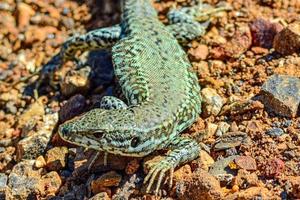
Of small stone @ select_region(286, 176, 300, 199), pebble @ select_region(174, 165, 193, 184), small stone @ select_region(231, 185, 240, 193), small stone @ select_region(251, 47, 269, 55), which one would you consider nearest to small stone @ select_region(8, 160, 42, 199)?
pebble @ select_region(174, 165, 193, 184)

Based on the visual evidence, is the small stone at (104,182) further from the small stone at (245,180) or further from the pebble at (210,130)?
the small stone at (245,180)

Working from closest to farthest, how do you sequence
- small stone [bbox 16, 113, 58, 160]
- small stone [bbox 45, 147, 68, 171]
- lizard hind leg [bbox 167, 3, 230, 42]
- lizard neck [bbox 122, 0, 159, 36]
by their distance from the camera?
small stone [bbox 45, 147, 68, 171]
small stone [bbox 16, 113, 58, 160]
lizard neck [bbox 122, 0, 159, 36]
lizard hind leg [bbox 167, 3, 230, 42]

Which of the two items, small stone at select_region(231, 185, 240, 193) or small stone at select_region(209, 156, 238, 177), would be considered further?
small stone at select_region(209, 156, 238, 177)

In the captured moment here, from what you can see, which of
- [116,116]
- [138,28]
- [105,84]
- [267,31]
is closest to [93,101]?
[105,84]

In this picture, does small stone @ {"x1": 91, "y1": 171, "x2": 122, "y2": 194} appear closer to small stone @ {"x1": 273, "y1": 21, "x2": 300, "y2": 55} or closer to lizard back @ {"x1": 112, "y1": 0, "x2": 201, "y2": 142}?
lizard back @ {"x1": 112, "y1": 0, "x2": 201, "y2": 142}

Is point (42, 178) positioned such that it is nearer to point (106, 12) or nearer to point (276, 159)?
point (276, 159)

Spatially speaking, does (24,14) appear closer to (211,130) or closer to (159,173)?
(211,130)

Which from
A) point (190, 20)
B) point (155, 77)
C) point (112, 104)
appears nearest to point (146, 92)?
point (155, 77)
